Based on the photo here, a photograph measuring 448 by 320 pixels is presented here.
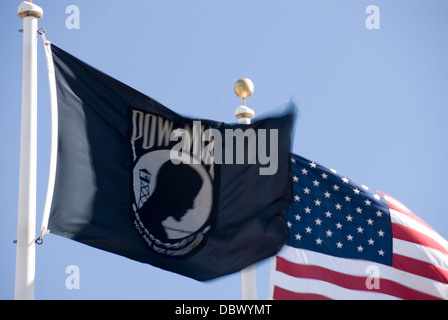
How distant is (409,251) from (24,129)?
6.14 meters

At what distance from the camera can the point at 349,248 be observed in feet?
38.4

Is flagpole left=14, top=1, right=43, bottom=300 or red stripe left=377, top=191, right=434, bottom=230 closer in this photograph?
flagpole left=14, top=1, right=43, bottom=300

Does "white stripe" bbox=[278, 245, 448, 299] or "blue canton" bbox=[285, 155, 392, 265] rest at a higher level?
"blue canton" bbox=[285, 155, 392, 265]

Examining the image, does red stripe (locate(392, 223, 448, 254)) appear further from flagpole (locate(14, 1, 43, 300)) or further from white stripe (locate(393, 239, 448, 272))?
flagpole (locate(14, 1, 43, 300))

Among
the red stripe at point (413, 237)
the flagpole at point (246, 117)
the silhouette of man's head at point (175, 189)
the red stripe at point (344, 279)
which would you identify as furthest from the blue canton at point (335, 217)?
the silhouette of man's head at point (175, 189)

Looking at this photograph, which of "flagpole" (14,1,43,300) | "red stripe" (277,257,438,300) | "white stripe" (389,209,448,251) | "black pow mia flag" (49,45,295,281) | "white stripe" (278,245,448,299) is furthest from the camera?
"white stripe" (389,209,448,251)

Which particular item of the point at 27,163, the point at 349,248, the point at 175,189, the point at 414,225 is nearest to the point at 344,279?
the point at 349,248

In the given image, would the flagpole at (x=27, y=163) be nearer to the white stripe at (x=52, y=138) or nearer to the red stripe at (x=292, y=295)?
the white stripe at (x=52, y=138)

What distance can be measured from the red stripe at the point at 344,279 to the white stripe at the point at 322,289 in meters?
0.05

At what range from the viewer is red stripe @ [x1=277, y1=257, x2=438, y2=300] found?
37.2 ft

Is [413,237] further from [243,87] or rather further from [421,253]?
[243,87]

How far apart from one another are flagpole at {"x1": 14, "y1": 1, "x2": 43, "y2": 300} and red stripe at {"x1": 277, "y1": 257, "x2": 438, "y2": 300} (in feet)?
13.5

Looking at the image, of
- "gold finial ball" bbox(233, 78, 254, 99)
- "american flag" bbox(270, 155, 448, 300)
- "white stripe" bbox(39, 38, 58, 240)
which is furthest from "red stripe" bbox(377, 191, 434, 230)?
"white stripe" bbox(39, 38, 58, 240)

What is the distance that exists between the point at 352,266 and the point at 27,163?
518 cm
